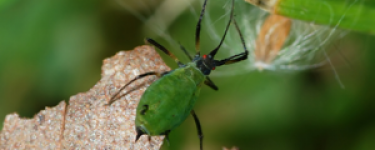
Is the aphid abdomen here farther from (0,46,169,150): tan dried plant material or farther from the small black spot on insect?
(0,46,169,150): tan dried plant material

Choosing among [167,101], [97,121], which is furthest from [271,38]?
[97,121]

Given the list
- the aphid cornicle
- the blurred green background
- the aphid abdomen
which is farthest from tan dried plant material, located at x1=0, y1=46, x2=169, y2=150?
the blurred green background

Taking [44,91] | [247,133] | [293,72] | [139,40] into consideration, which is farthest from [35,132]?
[293,72]

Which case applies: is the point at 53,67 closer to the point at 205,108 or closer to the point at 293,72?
the point at 205,108

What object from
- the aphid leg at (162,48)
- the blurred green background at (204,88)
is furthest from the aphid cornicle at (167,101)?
the blurred green background at (204,88)

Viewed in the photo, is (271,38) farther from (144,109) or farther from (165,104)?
(144,109)
